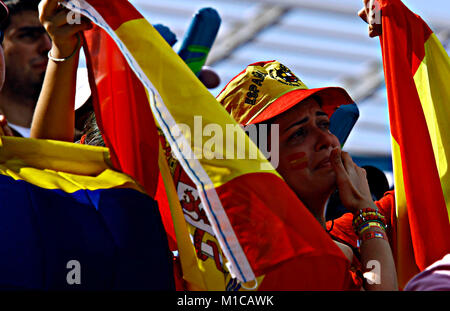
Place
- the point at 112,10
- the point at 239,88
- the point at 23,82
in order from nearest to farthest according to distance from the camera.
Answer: the point at 112,10
the point at 239,88
the point at 23,82

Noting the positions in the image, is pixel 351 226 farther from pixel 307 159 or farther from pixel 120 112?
pixel 120 112

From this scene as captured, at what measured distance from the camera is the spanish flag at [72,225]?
1558mm

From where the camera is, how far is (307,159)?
2.18 metres

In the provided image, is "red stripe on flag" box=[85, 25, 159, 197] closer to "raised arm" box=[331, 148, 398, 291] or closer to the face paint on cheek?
the face paint on cheek

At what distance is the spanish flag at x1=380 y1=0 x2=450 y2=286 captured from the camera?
6.70ft

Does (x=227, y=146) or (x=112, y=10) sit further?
(x=112, y=10)

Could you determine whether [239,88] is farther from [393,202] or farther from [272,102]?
[393,202]

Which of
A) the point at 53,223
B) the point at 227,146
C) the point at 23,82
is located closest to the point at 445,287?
the point at 227,146

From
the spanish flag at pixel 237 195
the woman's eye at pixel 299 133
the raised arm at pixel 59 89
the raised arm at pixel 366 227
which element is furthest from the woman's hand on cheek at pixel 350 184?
the raised arm at pixel 59 89

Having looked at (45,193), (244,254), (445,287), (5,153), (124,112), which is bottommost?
(445,287)

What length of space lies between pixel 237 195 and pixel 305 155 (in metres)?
0.61

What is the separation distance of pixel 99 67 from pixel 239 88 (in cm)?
50

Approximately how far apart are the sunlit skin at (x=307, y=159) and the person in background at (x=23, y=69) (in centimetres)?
85

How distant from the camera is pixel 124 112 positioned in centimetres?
192
